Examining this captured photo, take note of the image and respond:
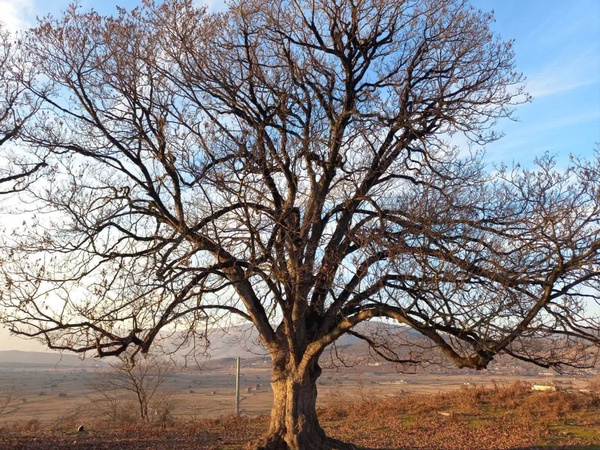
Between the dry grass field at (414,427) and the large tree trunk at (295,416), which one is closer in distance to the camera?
the large tree trunk at (295,416)

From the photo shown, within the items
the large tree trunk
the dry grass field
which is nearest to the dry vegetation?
the dry grass field

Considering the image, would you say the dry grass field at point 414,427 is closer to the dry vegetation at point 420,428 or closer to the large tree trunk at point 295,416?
the dry vegetation at point 420,428

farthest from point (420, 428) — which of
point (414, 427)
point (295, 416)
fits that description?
point (295, 416)

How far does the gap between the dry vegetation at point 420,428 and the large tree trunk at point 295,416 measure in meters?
1.92

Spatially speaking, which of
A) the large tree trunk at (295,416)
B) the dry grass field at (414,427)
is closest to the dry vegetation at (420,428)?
the dry grass field at (414,427)

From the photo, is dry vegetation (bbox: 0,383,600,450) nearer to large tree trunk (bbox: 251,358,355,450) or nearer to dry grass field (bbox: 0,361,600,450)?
dry grass field (bbox: 0,361,600,450)

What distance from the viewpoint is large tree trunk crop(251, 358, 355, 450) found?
416 inches

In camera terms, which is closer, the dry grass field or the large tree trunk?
the large tree trunk

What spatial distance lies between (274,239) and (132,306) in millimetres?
2747

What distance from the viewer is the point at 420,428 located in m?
16.1

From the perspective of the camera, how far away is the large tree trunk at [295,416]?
10.6 metres

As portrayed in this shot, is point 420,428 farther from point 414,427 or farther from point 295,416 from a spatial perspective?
point 295,416

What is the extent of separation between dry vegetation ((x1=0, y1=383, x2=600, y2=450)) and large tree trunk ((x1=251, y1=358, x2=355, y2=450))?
192 centimetres

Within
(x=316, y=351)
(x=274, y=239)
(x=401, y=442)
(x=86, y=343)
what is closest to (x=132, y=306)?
(x=86, y=343)
